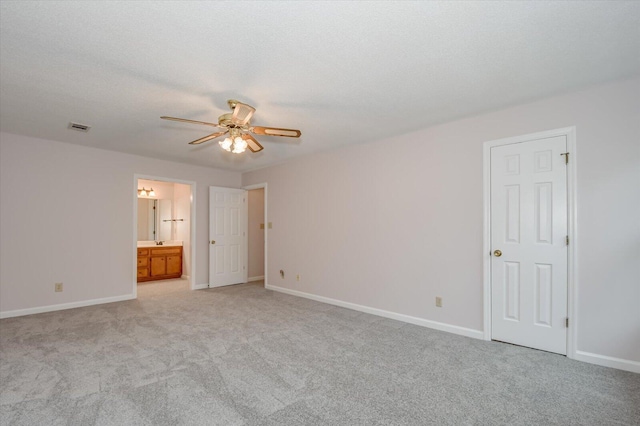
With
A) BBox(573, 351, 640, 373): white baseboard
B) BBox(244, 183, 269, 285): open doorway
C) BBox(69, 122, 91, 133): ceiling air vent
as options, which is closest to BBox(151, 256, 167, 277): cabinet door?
BBox(244, 183, 269, 285): open doorway

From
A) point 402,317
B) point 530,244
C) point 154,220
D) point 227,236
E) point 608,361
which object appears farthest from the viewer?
point 154,220

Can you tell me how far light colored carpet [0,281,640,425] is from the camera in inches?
78.0

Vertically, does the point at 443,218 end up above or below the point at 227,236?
above

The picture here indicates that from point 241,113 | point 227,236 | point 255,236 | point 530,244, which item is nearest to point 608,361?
point 530,244

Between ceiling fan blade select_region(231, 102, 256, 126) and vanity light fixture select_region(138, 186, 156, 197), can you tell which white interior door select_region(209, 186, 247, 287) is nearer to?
vanity light fixture select_region(138, 186, 156, 197)

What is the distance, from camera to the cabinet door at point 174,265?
23.4 feet

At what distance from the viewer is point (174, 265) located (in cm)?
723

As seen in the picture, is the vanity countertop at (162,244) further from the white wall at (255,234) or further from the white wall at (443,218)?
the white wall at (443,218)

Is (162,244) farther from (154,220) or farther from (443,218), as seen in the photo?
(443,218)

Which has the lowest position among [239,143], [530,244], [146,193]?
[530,244]

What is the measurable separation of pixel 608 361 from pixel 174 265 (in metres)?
7.51

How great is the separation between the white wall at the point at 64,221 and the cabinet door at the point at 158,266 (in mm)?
1766

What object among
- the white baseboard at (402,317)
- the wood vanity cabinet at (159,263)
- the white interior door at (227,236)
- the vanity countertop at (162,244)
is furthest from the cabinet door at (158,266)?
the white baseboard at (402,317)

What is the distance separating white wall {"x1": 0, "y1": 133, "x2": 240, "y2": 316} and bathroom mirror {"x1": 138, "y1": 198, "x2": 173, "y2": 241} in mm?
2352
